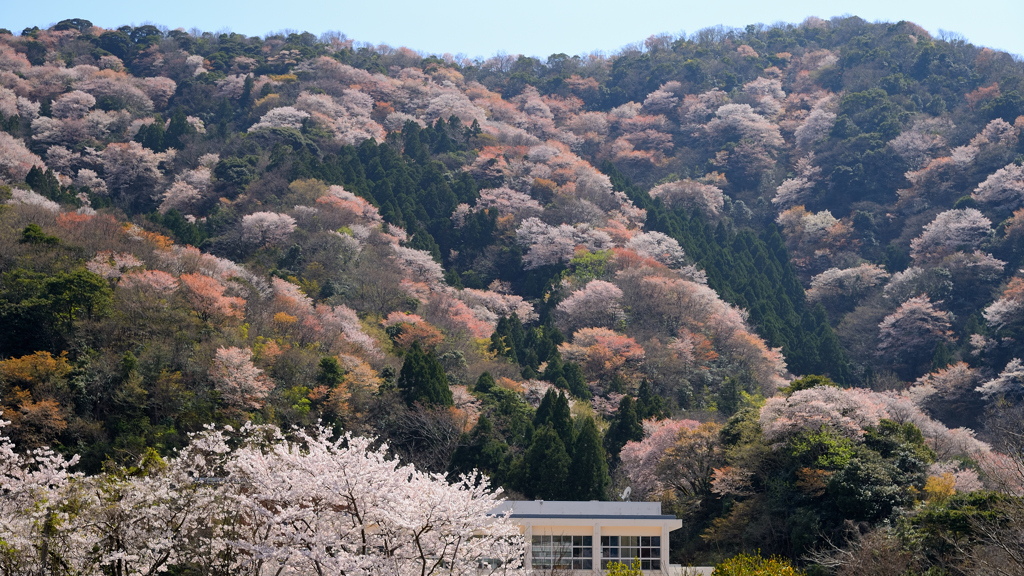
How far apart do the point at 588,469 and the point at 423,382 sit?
697 centimetres

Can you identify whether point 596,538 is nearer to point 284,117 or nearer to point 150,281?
point 150,281

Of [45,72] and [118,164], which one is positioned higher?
[45,72]

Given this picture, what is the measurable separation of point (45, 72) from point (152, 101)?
6.96m

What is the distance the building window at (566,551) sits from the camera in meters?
20.0

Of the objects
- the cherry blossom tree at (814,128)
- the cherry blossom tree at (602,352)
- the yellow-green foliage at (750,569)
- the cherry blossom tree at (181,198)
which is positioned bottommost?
the yellow-green foliage at (750,569)

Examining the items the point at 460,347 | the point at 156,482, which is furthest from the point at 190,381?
the point at 156,482

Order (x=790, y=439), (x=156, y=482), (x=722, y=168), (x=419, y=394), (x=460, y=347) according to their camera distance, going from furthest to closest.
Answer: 1. (x=722, y=168)
2. (x=460, y=347)
3. (x=419, y=394)
4. (x=790, y=439)
5. (x=156, y=482)

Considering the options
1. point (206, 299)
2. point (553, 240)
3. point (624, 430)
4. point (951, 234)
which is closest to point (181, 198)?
point (206, 299)

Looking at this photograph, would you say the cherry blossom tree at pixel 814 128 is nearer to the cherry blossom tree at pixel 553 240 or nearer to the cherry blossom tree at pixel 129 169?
the cherry blossom tree at pixel 553 240

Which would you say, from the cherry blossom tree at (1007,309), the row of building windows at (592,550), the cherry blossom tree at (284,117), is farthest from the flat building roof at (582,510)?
the cherry blossom tree at (284,117)

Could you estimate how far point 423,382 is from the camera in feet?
111

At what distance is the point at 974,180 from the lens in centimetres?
5775

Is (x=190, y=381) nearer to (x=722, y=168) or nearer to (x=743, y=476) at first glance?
(x=743, y=476)

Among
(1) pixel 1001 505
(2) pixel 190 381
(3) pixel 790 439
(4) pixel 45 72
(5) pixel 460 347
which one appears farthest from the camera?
(4) pixel 45 72
